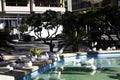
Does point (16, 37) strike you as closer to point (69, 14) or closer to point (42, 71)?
point (69, 14)

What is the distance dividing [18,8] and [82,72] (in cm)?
3420

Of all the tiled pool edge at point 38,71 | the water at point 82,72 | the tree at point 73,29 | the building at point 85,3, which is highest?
the building at point 85,3

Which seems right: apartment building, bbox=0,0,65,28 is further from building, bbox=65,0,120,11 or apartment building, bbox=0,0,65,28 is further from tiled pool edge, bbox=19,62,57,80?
tiled pool edge, bbox=19,62,57,80

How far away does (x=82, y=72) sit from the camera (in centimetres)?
1686

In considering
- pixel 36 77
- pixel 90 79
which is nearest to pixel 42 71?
pixel 36 77

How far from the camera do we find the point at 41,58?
19.2 m

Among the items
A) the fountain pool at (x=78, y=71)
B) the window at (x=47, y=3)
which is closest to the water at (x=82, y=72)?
the fountain pool at (x=78, y=71)

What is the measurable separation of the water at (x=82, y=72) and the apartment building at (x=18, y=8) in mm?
28439

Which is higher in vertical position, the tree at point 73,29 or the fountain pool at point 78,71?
the tree at point 73,29

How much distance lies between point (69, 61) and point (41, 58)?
101 inches

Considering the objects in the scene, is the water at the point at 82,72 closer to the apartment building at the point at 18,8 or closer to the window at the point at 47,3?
the apartment building at the point at 18,8

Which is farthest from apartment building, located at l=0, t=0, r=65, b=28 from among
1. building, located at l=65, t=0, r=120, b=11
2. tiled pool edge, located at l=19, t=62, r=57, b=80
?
tiled pool edge, located at l=19, t=62, r=57, b=80

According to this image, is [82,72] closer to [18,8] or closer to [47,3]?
[18,8]

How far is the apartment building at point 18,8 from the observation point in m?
47.8
